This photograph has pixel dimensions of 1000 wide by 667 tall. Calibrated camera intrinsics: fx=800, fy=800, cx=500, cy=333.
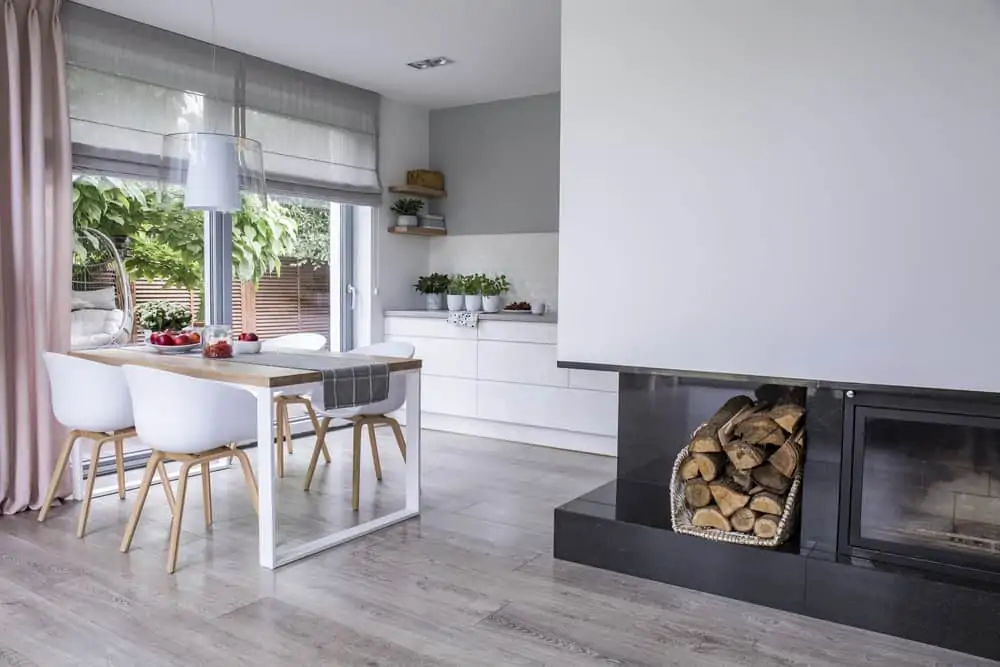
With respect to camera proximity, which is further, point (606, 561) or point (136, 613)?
point (606, 561)

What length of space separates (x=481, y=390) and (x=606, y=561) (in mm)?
2536

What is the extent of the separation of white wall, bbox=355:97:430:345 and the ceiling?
1.67 feet

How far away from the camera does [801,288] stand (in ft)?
8.49

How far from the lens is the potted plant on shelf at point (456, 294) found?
218 inches

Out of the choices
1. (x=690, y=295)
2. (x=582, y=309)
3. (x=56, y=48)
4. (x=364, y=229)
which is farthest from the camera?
(x=364, y=229)

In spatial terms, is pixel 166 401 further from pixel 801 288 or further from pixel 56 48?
pixel 801 288

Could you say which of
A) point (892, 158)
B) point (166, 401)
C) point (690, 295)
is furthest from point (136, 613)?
point (892, 158)

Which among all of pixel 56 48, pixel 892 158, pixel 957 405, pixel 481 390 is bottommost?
pixel 481 390

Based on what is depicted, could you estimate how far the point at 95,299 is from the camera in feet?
13.9

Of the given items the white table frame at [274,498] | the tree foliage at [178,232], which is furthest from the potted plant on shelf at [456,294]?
the white table frame at [274,498]

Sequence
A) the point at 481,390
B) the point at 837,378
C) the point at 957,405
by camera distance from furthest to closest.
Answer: the point at 481,390
the point at 837,378
the point at 957,405

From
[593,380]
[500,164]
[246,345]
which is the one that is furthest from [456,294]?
[246,345]

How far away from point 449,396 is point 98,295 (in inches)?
90.5

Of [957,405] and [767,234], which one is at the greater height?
Result: [767,234]
